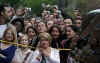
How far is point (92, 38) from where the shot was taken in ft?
18.3

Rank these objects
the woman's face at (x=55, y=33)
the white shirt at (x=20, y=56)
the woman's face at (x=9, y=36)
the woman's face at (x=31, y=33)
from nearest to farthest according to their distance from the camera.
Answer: the white shirt at (x=20, y=56) → the woman's face at (x=9, y=36) → the woman's face at (x=55, y=33) → the woman's face at (x=31, y=33)

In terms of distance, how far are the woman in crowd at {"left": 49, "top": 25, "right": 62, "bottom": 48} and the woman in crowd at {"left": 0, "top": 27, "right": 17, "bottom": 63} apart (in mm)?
856

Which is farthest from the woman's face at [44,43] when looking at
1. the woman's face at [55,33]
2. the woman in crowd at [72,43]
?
the woman's face at [55,33]

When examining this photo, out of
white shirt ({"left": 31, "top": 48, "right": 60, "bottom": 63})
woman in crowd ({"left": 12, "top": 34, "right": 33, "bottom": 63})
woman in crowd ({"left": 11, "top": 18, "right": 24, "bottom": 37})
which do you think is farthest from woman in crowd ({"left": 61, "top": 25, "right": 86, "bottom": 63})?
woman in crowd ({"left": 11, "top": 18, "right": 24, "bottom": 37})

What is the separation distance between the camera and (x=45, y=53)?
6.02 meters

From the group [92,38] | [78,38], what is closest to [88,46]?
[92,38]

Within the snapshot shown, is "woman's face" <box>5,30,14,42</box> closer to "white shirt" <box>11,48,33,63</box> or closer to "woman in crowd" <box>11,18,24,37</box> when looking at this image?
"white shirt" <box>11,48,33,63</box>

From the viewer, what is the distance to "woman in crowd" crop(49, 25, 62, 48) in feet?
22.2

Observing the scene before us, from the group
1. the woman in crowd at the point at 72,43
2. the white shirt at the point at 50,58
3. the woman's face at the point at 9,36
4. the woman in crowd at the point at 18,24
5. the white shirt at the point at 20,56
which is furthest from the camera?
the woman in crowd at the point at 18,24

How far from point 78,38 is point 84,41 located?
1.14 feet

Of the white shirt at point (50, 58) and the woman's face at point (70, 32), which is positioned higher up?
the woman's face at point (70, 32)

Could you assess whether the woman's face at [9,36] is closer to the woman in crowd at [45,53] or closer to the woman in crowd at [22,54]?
the woman in crowd at [22,54]

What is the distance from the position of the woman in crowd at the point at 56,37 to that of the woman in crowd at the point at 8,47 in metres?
0.86

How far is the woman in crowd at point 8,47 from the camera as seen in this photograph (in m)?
6.31
